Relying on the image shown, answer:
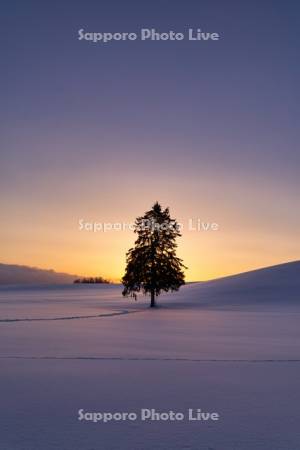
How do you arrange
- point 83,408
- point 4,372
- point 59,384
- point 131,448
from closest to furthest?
point 131,448 < point 83,408 < point 59,384 < point 4,372

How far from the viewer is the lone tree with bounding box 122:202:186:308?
154 feet

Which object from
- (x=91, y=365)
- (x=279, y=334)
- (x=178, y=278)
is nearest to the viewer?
(x=91, y=365)

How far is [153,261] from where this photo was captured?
47.2m

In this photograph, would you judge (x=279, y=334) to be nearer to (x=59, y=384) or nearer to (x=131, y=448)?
(x=59, y=384)

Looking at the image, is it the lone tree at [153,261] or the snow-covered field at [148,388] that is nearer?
the snow-covered field at [148,388]

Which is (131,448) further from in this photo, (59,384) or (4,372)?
(4,372)

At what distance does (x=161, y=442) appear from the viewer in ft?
22.7

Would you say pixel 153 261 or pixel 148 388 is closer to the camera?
pixel 148 388

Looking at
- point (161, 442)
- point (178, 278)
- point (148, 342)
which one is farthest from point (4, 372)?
point (178, 278)

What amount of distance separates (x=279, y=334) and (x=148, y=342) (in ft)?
24.1

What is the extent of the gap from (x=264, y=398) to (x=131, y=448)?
3670 millimetres

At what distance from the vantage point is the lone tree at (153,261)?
154ft

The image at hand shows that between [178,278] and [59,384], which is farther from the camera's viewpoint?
[178,278]

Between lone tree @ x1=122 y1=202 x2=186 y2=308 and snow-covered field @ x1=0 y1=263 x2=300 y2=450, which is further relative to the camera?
lone tree @ x1=122 y1=202 x2=186 y2=308
